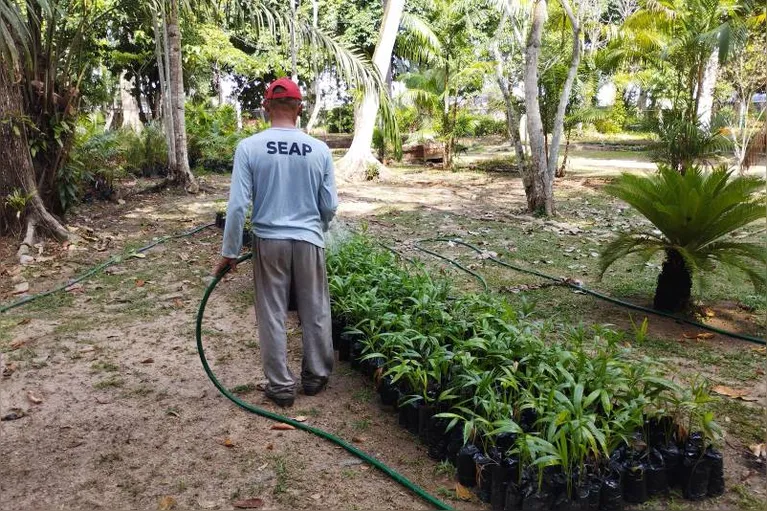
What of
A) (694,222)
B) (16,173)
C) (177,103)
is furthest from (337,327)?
(177,103)

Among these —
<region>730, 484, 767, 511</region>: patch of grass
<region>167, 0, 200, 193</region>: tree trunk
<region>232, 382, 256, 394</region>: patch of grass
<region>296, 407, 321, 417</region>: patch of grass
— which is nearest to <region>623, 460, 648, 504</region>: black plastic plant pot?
<region>730, 484, 767, 511</region>: patch of grass

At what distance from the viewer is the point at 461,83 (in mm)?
16797

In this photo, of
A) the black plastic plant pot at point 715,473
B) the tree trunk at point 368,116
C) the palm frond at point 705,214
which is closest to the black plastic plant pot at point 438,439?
the black plastic plant pot at point 715,473

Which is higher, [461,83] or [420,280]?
[461,83]

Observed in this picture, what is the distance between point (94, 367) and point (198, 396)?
0.96 meters

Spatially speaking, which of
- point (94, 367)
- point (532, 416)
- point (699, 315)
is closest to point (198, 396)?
point (94, 367)

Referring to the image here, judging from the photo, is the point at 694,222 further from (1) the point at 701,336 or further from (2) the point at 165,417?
(2) the point at 165,417

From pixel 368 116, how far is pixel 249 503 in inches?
537

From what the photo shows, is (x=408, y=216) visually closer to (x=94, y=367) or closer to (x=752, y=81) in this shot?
(x=94, y=367)

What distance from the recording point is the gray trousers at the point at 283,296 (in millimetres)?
3697

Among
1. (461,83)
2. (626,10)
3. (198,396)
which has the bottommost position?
(198,396)

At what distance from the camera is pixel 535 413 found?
3107 millimetres

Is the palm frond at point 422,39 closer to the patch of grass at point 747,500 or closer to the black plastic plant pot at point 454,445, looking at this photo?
the black plastic plant pot at point 454,445

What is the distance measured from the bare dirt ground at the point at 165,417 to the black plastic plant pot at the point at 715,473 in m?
0.04
